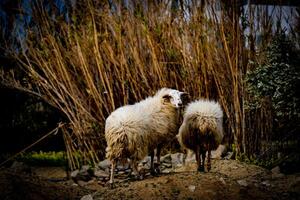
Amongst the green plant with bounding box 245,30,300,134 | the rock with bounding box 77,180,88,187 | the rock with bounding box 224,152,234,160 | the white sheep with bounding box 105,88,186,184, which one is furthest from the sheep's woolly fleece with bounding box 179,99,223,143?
the rock with bounding box 77,180,88,187

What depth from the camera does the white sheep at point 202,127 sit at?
4055mm

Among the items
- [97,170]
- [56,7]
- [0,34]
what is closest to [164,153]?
[97,170]

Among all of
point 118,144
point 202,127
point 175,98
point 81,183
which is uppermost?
A: point 175,98

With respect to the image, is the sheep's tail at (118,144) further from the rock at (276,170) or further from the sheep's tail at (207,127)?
the rock at (276,170)

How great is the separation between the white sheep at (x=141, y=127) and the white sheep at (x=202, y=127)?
4.2 inches

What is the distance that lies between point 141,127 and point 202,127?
556 millimetres

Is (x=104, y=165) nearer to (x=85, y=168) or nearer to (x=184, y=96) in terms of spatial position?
(x=85, y=168)

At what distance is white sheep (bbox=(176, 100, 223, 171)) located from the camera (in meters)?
4.05

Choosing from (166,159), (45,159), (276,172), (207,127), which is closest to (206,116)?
(207,127)

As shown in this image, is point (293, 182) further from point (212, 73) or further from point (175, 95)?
point (212, 73)

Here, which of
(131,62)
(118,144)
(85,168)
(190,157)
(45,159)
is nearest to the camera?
(118,144)

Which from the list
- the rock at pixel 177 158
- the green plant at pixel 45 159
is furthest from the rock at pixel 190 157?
the green plant at pixel 45 159

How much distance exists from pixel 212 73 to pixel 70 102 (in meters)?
1.82

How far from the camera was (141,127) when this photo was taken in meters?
3.83
